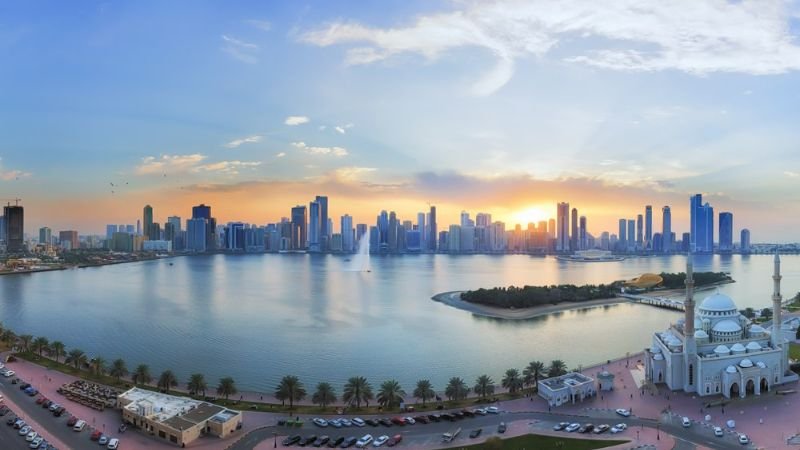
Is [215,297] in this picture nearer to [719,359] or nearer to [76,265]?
[719,359]

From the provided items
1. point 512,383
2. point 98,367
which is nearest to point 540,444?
point 512,383

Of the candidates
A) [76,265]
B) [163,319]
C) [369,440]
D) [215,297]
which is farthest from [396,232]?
[369,440]

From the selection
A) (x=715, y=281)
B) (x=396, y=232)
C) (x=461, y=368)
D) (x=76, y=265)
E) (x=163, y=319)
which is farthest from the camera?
(x=396, y=232)

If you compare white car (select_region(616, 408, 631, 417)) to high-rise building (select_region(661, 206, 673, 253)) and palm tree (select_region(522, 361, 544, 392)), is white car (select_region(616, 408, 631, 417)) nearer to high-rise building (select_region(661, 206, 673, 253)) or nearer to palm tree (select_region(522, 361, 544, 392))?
palm tree (select_region(522, 361, 544, 392))

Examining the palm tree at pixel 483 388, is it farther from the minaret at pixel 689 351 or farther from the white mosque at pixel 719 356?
the minaret at pixel 689 351

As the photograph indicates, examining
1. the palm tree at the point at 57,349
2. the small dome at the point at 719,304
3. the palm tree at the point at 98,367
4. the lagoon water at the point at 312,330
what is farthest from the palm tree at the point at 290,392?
the small dome at the point at 719,304

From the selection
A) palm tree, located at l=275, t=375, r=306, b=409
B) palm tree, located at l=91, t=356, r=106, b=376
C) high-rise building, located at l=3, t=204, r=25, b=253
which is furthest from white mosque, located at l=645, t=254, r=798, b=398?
high-rise building, located at l=3, t=204, r=25, b=253
